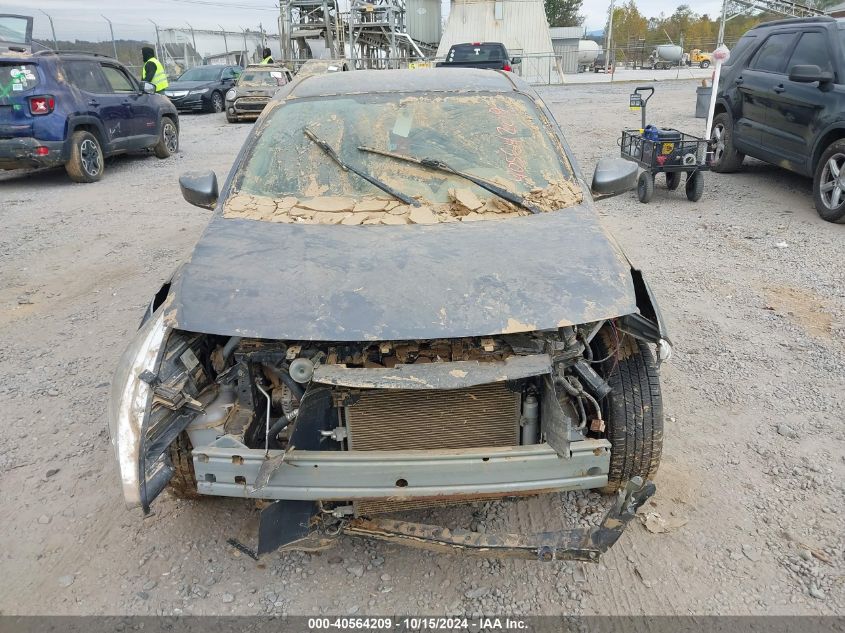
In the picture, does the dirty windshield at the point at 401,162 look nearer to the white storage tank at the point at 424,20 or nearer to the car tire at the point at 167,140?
the car tire at the point at 167,140

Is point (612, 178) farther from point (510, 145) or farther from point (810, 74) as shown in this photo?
point (810, 74)

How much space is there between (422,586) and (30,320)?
13.8 ft

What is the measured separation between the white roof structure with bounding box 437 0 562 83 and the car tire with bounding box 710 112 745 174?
75.7ft

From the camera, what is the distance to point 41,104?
869cm

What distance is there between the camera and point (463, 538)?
2.26 m

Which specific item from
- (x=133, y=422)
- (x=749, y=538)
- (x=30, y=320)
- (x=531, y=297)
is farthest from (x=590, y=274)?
(x=30, y=320)

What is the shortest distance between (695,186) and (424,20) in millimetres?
29409

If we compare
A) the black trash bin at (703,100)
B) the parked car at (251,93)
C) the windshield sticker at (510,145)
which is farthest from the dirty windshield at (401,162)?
the parked car at (251,93)

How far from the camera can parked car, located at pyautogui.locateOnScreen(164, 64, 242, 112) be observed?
18875 millimetres

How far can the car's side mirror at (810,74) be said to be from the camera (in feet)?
21.7

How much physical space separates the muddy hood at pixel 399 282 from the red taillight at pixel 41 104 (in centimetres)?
764

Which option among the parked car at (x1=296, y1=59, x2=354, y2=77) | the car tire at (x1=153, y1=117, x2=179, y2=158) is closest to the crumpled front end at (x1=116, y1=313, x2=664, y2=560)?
the parked car at (x1=296, y1=59, x2=354, y2=77)

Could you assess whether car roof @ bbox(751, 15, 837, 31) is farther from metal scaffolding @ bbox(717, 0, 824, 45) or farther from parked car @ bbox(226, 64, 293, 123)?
metal scaffolding @ bbox(717, 0, 824, 45)

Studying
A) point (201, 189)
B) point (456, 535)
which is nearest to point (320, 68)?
point (201, 189)
